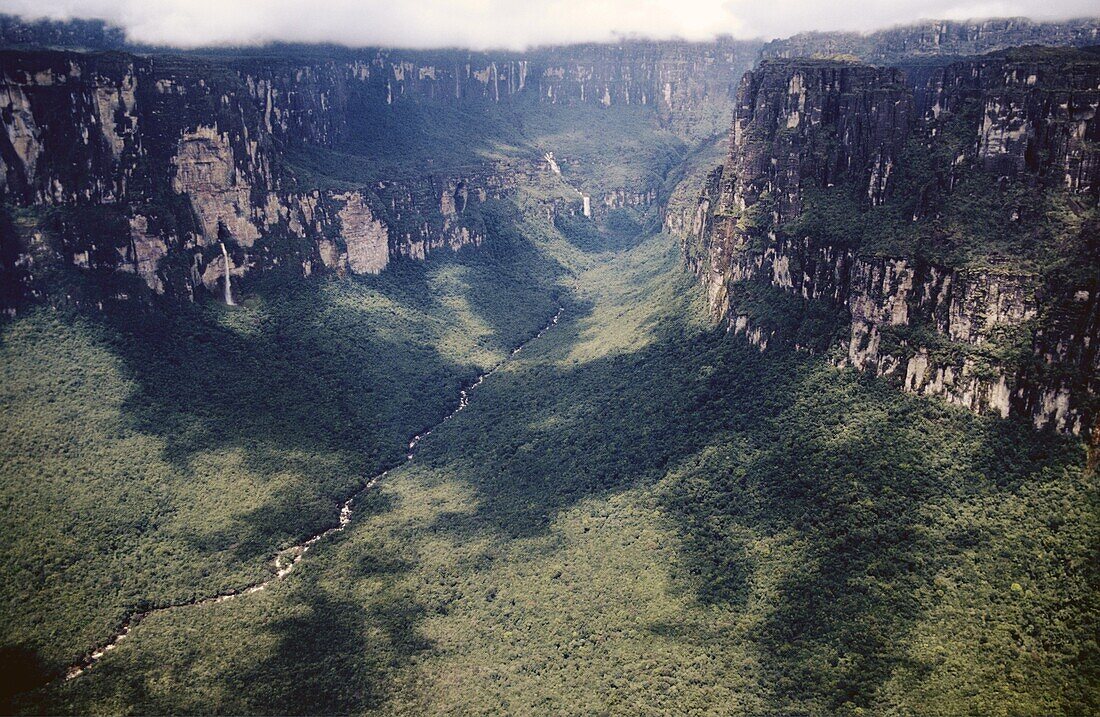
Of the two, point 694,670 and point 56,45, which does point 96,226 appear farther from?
point 694,670

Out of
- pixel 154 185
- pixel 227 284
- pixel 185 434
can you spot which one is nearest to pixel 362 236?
pixel 227 284

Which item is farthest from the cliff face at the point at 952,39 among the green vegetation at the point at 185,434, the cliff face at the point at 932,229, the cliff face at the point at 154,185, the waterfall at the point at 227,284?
the waterfall at the point at 227,284

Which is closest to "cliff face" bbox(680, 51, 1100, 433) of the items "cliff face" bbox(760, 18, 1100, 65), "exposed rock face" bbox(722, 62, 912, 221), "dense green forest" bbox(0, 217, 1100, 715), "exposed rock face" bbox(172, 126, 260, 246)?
"exposed rock face" bbox(722, 62, 912, 221)

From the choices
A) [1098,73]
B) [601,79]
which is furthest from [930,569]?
[601,79]

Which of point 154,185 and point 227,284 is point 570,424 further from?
point 154,185

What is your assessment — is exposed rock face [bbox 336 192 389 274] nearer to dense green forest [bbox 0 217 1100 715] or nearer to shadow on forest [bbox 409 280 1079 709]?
dense green forest [bbox 0 217 1100 715]

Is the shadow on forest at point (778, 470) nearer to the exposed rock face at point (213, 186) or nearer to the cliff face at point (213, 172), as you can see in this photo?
the cliff face at point (213, 172)

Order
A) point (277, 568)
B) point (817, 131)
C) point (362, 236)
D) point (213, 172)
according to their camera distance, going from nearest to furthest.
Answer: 1. point (277, 568)
2. point (817, 131)
3. point (213, 172)
4. point (362, 236)
